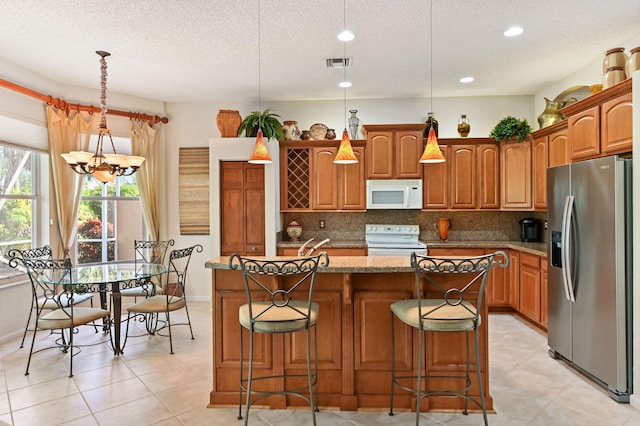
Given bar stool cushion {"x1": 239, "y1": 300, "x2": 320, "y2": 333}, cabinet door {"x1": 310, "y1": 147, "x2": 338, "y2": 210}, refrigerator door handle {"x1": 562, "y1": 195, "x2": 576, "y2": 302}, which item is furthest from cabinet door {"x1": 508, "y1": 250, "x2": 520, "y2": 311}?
bar stool cushion {"x1": 239, "y1": 300, "x2": 320, "y2": 333}

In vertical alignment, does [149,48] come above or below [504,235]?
above

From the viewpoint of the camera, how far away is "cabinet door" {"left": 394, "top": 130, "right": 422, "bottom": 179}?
5141 millimetres

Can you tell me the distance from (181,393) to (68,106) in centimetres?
380

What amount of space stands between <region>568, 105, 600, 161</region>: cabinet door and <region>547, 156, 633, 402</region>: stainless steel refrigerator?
0.18m

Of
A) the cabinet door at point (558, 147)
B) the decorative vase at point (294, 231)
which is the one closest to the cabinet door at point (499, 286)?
the cabinet door at point (558, 147)

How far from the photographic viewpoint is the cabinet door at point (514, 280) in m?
4.72

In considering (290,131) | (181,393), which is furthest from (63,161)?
(181,393)

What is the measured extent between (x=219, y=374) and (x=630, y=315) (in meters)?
2.90

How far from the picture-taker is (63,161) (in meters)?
4.65

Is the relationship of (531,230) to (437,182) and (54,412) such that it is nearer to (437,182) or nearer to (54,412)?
(437,182)

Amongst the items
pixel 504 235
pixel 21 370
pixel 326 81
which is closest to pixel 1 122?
pixel 21 370

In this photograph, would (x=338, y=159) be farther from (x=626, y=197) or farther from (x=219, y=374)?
(x=626, y=197)

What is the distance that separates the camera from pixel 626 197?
8.91 feet

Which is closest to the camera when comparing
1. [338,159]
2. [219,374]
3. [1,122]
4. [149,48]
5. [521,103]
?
[219,374]
